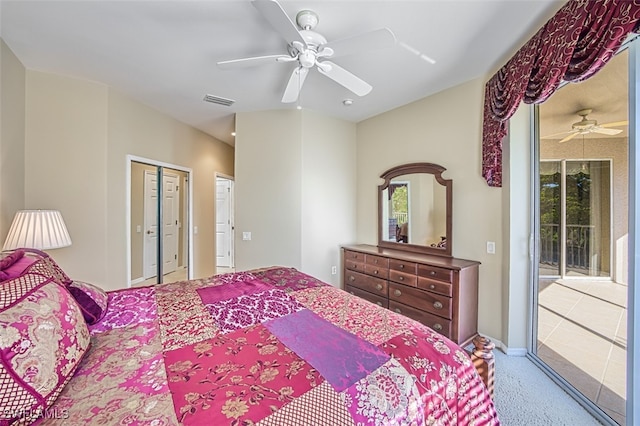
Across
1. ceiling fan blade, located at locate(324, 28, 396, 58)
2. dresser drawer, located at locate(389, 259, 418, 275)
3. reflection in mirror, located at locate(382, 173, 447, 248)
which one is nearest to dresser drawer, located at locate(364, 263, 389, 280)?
dresser drawer, located at locate(389, 259, 418, 275)

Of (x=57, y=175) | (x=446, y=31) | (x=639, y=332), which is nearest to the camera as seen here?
(x=639, y=332)

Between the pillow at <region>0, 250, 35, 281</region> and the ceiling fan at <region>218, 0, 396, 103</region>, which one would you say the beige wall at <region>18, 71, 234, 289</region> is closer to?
the pillow at <region>0, 250, 35, 281</region>

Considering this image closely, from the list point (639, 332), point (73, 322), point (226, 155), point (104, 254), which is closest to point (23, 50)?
point (104, 254)

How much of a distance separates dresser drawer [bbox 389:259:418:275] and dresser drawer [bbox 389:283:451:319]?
178 millimetres

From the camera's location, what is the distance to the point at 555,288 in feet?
7.69

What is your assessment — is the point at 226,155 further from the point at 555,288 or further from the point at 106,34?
the point at 555,288

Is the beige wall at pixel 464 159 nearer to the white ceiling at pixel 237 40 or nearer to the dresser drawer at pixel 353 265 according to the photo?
the white ceiling at pixel 237 40

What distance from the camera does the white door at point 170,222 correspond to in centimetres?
427

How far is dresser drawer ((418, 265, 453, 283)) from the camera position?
255 cm

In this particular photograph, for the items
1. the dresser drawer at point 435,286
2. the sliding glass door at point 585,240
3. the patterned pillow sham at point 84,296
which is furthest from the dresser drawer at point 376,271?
the patterned pillow sham at point 84,296

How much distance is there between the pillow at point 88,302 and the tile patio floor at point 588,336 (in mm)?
3000

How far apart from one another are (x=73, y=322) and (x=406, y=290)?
2.69 metres

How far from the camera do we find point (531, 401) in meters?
1.92

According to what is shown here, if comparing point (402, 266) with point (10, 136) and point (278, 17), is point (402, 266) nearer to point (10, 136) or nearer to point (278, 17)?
point (278, 17)
